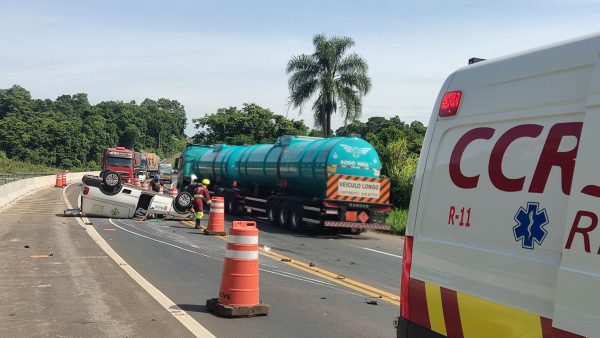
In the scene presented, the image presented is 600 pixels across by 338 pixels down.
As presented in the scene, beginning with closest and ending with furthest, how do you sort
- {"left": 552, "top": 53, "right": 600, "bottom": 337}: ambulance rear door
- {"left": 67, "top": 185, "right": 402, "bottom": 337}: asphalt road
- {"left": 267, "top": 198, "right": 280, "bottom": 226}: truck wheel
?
1. {"left": 552, "top": 53, "right": 600, "bottom": 337}: ambulance rear door
2. {"left": 67, "top": 185, "right": 402, "bottom": 337}: asphalt road
3. {"left": 267, "top": 198, "right": 280, "bottom": 226}: truck wheel

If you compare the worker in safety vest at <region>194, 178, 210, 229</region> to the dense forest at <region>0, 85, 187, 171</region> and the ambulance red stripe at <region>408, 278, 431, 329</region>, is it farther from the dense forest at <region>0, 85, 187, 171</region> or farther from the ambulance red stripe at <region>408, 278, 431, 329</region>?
the dense forest at <region>0, 85, 187, 171</region>

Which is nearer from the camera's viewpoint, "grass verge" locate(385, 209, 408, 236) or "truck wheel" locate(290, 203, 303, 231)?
"truck wheel" locate(290, 203, 303, 231)

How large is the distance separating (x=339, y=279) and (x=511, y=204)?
24.7ft

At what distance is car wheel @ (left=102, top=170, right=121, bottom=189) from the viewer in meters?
19.6

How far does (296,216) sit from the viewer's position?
1958cm

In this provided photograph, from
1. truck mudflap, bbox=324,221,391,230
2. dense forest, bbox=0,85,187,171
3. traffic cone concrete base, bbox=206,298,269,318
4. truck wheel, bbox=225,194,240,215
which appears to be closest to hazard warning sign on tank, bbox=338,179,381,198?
truck mudflap, bbox=324,221,391,230

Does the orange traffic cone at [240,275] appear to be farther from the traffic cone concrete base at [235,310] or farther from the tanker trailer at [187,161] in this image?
the tanker trailer at [187,161]

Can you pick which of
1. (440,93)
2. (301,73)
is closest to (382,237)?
(440,93)

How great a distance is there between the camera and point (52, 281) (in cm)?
898

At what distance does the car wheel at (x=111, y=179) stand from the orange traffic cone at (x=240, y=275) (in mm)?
13613

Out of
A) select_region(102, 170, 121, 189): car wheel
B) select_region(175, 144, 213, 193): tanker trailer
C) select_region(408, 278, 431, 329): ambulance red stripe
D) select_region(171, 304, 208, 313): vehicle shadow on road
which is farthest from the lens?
select_region(175, 144, 213, 193): tanker trailer

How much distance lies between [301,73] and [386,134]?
8019 millimetres

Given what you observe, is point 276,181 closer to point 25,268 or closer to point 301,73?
point 25,268

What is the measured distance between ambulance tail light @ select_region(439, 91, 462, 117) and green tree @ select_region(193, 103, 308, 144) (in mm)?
53786
